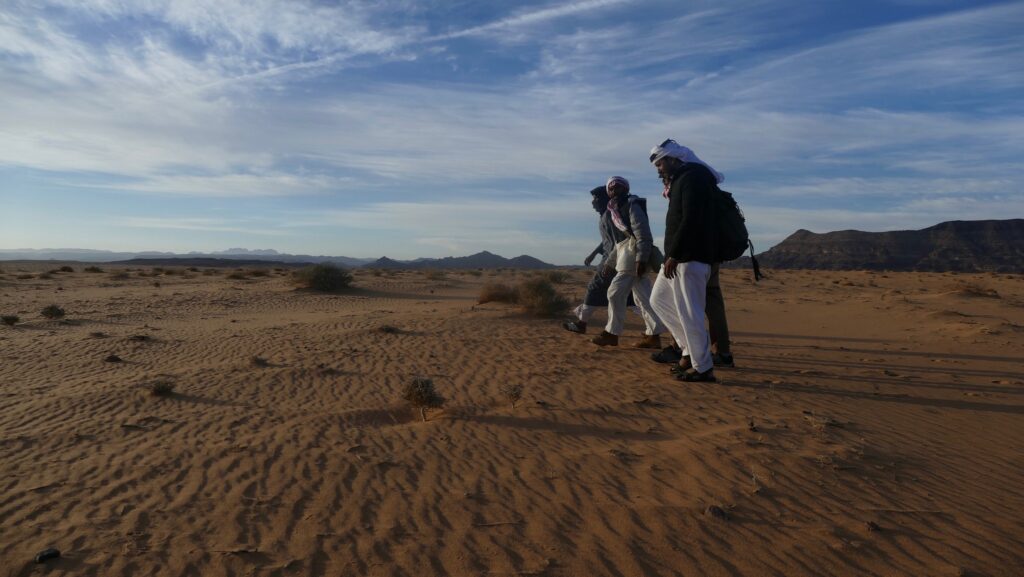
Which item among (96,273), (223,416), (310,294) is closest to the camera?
(223,416)

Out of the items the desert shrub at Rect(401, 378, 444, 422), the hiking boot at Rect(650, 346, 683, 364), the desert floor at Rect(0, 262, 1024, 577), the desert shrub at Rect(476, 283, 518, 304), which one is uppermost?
the desert shrub at Rect(476, 283, 518, 304)

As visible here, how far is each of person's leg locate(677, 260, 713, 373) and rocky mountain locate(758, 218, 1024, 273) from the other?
62.2m

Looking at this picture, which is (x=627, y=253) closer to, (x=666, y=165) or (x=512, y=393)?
(x=666, y=165)

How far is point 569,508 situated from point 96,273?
1372 inches

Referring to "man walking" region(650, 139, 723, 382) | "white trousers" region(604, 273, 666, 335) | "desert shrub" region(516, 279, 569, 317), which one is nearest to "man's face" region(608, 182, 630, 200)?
"white trousers" region(604, 273, 666, 335)

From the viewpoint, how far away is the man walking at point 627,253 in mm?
7770

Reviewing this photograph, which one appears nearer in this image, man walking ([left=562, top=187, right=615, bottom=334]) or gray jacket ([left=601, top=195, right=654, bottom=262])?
gray jacket ([left=601, top=195, right=654, bottom=262])

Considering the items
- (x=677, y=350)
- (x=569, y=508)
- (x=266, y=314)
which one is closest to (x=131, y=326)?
(x=266, y=314)

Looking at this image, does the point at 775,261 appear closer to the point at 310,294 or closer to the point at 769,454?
the point at 310,294

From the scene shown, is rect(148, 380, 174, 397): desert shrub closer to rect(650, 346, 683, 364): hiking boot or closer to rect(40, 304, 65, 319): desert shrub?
rect(650, 346, 683, 364): hiking boot

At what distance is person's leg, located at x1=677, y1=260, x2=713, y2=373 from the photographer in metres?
6.35

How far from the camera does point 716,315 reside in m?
7.22

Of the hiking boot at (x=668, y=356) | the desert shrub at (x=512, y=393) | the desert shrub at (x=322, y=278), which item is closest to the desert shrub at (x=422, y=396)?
the desert shrub at (x=512, y=393)

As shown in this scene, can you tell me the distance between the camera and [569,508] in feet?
12.8
